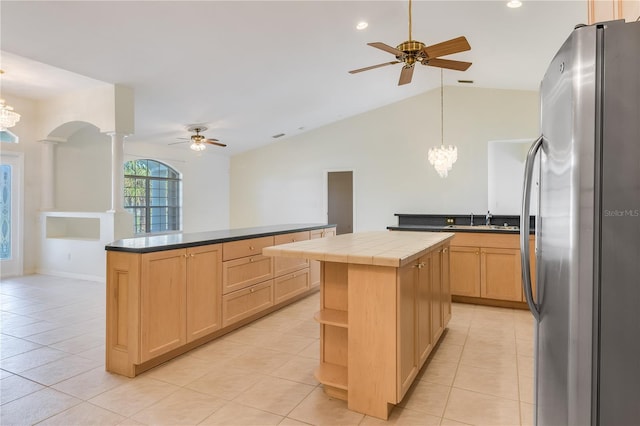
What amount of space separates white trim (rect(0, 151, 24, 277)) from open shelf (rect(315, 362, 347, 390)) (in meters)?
6.21

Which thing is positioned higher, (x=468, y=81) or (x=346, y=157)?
(x=468, y=81)

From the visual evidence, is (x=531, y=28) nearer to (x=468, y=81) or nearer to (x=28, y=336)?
(x=468, y=81)

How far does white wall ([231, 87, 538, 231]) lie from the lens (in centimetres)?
613

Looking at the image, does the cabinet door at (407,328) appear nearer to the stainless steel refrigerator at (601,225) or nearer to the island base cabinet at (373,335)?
the island base cabinet at (373,335)

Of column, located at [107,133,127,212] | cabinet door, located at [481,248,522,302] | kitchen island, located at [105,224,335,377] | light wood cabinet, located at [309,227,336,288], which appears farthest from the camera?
column, located at [107,133,127,212]

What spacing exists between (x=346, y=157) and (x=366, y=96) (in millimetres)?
1491

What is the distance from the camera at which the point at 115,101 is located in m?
4.75

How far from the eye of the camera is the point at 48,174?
612cm

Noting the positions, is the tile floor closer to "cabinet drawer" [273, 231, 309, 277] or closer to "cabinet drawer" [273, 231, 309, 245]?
"cabinet drawer" [273, 231, 309, 277]

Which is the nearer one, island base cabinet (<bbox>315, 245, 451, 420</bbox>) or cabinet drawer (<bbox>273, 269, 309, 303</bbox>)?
island base cabinet (<bbox>315, 245, 451, 420</bbox>)

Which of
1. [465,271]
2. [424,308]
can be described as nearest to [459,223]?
[465,271]

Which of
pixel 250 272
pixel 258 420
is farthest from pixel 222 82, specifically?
pixel 258 420

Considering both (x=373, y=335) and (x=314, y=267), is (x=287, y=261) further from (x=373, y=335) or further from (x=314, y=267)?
(x=373, y=335)

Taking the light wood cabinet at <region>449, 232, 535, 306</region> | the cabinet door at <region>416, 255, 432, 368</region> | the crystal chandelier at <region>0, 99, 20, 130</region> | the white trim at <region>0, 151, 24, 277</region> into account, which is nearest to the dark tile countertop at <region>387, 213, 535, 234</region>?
the light wood cabinet at <region>449, 232, 535, 306</region>
